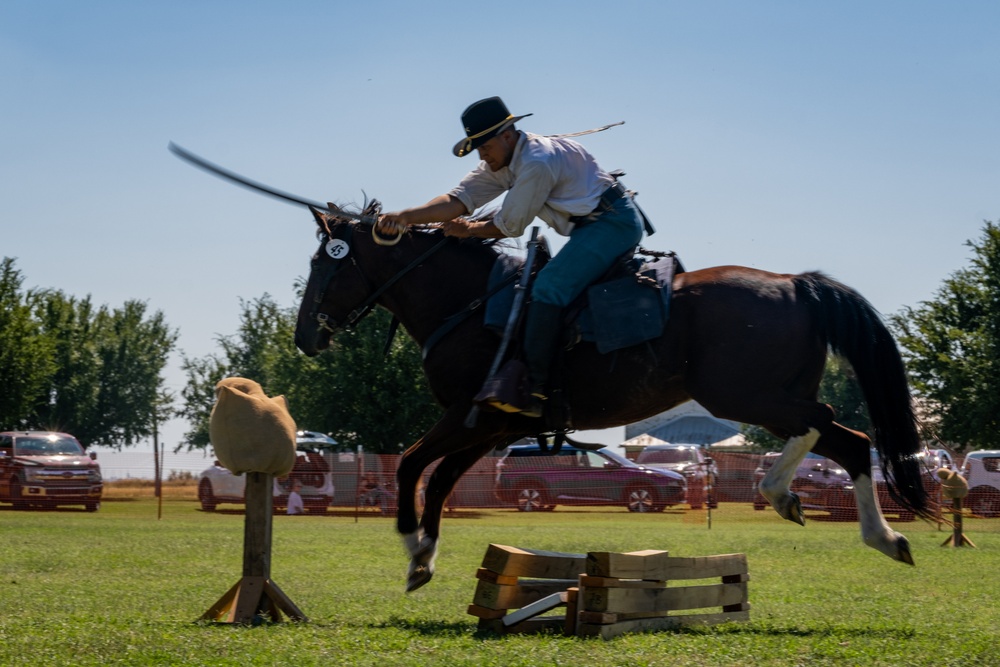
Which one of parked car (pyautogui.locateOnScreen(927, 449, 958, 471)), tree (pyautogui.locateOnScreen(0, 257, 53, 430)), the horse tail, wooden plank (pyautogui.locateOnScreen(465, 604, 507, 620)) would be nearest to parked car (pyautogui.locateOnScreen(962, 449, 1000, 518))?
parked car (pyautogui.locateOnScreen(927, 449, 958, 471))

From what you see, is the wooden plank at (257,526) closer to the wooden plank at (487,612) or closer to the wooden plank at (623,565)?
the wooden plank at (487,612)

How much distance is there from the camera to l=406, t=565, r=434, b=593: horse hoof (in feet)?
23.1

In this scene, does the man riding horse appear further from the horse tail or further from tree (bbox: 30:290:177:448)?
tree (bbox: 30:290:177:448)

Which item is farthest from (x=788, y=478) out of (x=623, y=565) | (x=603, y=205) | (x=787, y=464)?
(x=603, y=205)

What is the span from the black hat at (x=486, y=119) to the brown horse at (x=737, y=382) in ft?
3.79

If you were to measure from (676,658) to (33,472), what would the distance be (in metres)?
25.3

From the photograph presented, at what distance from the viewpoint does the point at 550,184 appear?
23.6 ft

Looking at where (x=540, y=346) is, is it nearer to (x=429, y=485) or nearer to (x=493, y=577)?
(x=429, y=485)

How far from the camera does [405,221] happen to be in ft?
25.2

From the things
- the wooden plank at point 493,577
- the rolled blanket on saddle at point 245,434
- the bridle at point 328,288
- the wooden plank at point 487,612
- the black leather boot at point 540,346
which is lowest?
the wooden plank at point 487,612

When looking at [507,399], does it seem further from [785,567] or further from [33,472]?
[33,472]

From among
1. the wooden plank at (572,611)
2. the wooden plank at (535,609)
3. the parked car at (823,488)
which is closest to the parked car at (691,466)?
the parked car at (823,488)

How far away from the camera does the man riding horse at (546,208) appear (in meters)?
6.96

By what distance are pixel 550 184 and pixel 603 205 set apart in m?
0.39
